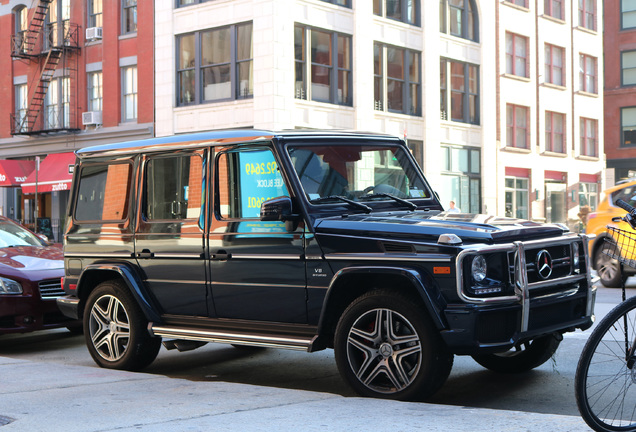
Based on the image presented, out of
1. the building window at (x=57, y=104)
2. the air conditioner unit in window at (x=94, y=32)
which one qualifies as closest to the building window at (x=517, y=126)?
the air conditioner unit in window at (x=94, y=32)

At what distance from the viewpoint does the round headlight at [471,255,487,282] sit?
20.1ft

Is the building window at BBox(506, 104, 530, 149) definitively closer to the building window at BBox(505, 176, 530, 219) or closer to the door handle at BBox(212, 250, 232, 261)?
the building window at BBox(505, 176, 530, 219)

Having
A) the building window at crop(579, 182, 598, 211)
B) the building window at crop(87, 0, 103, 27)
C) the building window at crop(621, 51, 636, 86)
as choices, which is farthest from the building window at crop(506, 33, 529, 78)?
the building window at crop(87, 0, 103, 27)

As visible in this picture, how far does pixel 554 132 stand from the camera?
45312mm

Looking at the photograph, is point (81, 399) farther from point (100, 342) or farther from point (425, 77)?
point (425, 77)

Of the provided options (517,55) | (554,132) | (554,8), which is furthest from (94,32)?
(554,8)

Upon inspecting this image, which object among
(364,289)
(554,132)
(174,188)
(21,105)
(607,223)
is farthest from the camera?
(554,132)

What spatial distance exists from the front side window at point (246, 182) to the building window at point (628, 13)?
5091 centimetres

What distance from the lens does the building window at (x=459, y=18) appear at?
37594mm

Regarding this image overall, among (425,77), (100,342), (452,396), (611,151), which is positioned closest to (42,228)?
(425,77)

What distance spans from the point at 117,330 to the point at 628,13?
51479mm

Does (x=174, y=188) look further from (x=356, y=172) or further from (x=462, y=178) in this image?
(x=462, y=178)

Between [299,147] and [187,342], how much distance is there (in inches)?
82.0

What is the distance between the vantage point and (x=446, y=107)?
37500 mm
